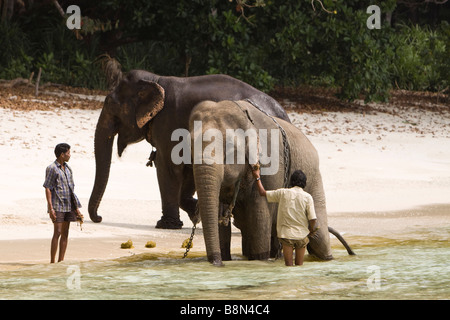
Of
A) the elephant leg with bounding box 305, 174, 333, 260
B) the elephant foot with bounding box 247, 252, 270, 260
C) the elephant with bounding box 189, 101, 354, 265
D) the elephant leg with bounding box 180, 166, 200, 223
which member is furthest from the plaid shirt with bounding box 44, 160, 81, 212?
the elephant leg with bounding box 180, 166, 200, 223

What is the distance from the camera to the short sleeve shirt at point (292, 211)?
911 centimetres

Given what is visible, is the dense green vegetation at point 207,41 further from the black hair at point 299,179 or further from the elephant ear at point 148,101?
the black hair at point 299,179

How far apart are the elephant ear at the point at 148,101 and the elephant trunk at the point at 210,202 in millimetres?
3811

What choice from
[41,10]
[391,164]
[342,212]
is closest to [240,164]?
[342,212]

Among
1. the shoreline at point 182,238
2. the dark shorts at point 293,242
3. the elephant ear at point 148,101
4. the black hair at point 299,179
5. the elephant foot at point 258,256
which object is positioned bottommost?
the shoreline at point 182,238

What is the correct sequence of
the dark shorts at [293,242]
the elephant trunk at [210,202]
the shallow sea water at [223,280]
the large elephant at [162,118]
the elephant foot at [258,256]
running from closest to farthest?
1. the elephant trunk at [210,202]
2. the shallow sea water at [223,280]
3. the dark shorts at [293,242]
4. the elephant foot at [258,256]
5. the large elephant at [162,118]

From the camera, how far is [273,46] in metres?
22.9

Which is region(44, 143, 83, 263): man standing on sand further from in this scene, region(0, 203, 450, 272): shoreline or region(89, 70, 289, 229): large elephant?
region(89, 70, 289, 229): large elephant

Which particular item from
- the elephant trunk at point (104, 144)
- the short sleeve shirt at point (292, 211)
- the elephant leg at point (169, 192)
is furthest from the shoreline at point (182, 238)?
the short sleeve shirt at point (292, 211)

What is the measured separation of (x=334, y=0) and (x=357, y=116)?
97.0 inches

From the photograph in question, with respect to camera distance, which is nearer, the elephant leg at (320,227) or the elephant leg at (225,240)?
the elephant leg at (225,240)

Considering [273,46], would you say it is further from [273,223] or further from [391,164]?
[273,223]

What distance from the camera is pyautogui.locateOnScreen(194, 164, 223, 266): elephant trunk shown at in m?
8.60

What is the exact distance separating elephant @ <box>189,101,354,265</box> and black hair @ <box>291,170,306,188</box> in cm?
24
